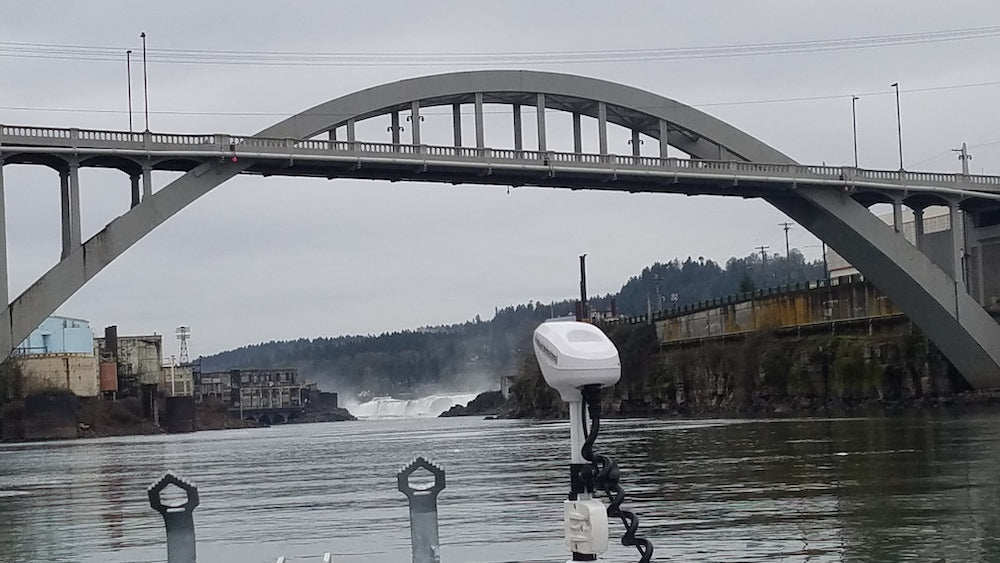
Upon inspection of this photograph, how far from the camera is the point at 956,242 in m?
66.8

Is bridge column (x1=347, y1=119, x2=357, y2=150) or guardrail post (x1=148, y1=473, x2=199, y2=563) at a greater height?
bridge column (x1=347, y1=119, x2=357, y2=150)

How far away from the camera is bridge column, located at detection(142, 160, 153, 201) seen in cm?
5084

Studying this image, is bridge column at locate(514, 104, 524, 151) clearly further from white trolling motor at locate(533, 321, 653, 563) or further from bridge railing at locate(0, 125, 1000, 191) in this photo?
white trolling motor at locate(533, 321, 653, 563)

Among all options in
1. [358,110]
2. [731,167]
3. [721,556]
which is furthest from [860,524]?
[731,167]

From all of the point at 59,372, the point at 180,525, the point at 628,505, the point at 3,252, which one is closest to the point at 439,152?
the point at 3,252

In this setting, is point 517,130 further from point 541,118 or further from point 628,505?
point 628,505

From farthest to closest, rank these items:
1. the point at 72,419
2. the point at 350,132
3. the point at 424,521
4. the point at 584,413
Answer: the point at 72,419 < the point at 350,132 < the point at 424,521 < the point at 584,413

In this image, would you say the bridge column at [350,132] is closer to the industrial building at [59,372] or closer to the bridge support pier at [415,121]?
the bridge support pier at [415,121]

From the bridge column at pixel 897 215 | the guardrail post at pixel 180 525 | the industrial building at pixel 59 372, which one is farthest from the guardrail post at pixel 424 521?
the industrial building at pixel 59 372

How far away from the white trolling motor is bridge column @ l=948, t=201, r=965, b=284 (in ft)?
200

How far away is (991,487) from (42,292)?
35768 mm

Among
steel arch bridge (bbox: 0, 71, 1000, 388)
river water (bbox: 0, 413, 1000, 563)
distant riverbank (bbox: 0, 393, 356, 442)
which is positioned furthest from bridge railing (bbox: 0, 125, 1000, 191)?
distant riverbank (bbox: 0, 393, 356, 442)

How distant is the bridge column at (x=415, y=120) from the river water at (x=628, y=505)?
23.2 m

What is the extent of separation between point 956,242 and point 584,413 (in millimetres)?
62146
